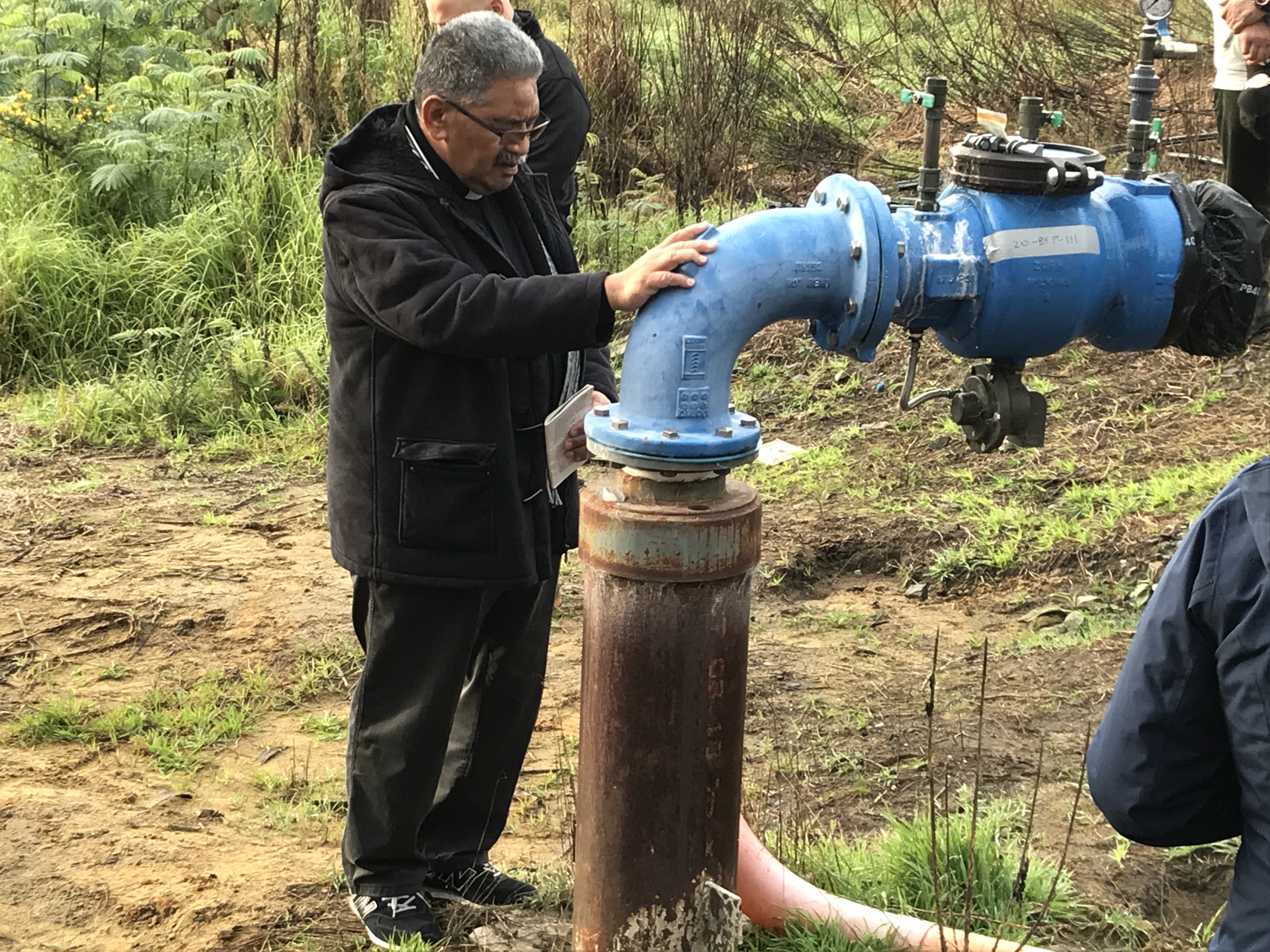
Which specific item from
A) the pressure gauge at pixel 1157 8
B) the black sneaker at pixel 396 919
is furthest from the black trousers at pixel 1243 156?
the black sneaker at pixel 396 919

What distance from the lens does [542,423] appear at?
2.91 m

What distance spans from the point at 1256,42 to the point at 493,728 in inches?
153

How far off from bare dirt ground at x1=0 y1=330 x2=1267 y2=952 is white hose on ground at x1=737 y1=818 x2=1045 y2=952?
0.29 meters

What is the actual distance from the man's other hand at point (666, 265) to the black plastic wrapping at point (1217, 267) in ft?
2.60

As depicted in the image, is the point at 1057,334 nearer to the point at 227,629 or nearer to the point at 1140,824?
the point at 1140,824

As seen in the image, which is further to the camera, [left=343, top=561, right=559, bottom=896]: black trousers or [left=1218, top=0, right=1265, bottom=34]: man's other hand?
[left=1218, top=0, right=1265, bottom=34]: man's other hand

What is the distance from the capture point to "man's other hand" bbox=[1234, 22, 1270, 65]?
16.8ft

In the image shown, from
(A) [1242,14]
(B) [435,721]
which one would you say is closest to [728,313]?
(B) [435,721]

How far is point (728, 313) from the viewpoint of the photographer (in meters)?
2.14

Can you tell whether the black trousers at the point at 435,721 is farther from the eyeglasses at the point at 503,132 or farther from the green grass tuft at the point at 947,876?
the eyeglasses at the point at 503,132

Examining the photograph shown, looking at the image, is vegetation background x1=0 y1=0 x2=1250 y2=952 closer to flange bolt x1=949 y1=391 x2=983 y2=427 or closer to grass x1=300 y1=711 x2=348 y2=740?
grass x1=300 y1=711 x2=348 y2=740

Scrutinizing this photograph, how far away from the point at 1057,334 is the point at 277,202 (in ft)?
20.2

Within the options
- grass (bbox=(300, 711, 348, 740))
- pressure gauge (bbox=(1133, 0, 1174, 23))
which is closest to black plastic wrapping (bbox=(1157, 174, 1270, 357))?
→ pressure gauge (bbox=(1133, 0, 1174, 23))

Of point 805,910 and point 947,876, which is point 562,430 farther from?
point 947,876
